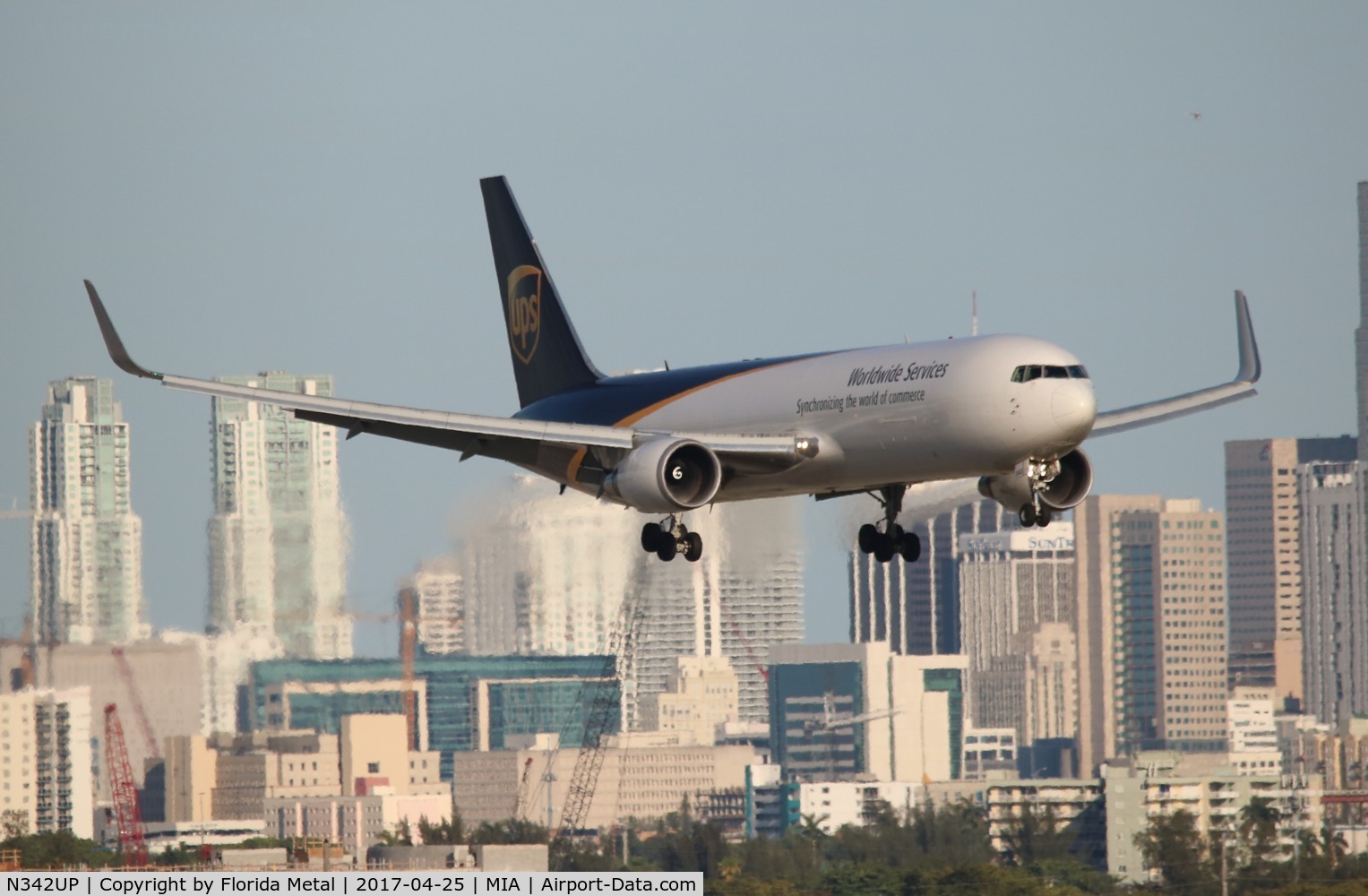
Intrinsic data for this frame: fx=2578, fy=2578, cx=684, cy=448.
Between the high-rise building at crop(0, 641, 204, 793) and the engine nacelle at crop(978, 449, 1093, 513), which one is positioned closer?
the engine nacelle at crop(978, 449, 1093, 513)

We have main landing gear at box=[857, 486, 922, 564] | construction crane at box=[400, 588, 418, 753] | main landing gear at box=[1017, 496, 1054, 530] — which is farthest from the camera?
construction crane at box=[400, 588, 418, 753]

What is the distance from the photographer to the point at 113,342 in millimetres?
61469

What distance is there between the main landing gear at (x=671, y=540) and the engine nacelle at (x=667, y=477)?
40.1 inches

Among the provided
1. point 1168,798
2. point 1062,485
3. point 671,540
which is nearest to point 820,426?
point 671,540

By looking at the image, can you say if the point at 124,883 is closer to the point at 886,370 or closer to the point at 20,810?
the point at 886,370

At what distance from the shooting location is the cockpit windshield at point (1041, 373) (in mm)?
57406

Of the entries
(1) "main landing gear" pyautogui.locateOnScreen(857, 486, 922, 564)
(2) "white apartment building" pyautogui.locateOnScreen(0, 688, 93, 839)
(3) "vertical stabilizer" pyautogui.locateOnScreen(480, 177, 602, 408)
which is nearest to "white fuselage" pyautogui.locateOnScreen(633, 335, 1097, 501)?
(1) "main landing gear" pyautogui.locateOnScreen(857, 486, 922, 564)

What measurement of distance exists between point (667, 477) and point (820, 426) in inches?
151

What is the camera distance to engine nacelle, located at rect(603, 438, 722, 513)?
60.9 meters

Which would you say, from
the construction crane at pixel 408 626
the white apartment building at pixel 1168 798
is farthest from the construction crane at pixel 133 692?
the white apartment building at pixel 1168 798

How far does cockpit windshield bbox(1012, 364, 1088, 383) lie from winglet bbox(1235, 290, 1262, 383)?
39.7 feet

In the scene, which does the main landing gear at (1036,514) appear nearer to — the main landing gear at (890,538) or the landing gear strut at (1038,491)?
the landing gear strut at (1038,491)

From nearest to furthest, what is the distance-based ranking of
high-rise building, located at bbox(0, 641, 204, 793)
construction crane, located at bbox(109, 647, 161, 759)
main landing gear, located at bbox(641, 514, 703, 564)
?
main landing gear, located at bbox(641, 514, 703, 564), high-rise building, located at bbox(0, 641, 204, 793), construction crane, located at bbox(109, 647, 161, 759)

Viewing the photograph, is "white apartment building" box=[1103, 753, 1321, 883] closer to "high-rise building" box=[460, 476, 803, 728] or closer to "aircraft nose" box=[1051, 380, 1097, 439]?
"high-rise building" box=[460, 476, 803, 728]
